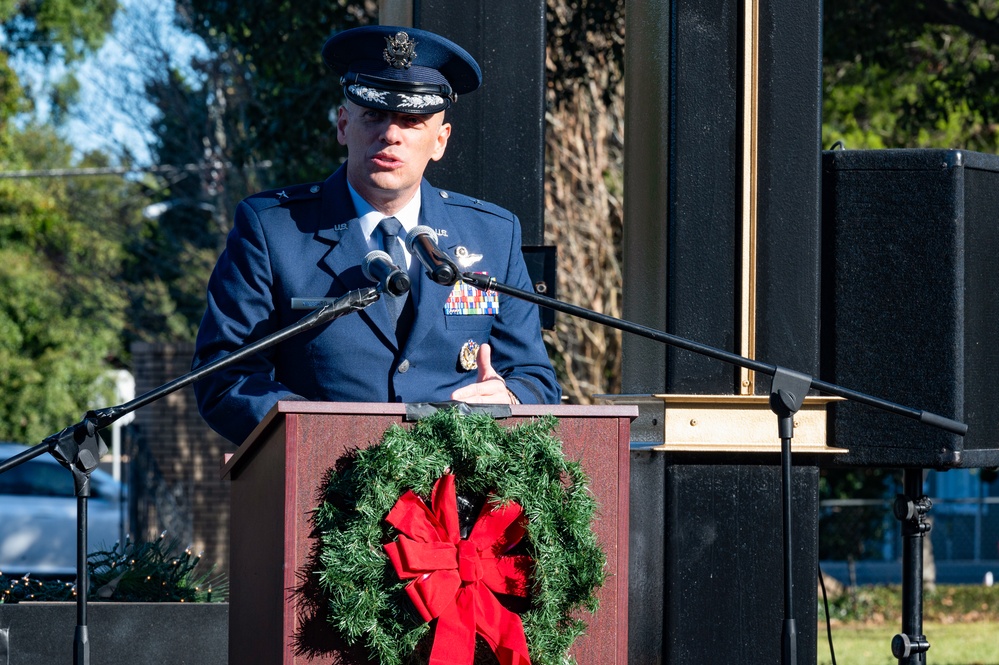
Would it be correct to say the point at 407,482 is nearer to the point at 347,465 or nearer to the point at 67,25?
the point at 347,465

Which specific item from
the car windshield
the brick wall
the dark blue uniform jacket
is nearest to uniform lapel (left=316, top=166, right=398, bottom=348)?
the dark blue uniform jacket

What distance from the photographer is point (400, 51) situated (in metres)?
3.24

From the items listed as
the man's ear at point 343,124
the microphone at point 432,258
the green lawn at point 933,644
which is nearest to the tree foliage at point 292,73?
the green lawn at point 933,644

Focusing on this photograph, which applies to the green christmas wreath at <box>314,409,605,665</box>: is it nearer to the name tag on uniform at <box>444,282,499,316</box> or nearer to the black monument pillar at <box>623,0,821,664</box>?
the name tag on uniform at <box>444,282,499,316</box>

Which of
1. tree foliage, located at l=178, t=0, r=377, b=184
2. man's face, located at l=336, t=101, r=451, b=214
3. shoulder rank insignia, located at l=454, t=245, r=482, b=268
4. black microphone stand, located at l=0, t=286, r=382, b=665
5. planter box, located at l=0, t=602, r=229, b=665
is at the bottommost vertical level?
planter box, located at l=0, t=602, r=229, b=665

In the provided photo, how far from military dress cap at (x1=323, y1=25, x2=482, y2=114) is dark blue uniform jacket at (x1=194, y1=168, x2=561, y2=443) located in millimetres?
286

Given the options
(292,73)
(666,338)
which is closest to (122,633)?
(666,338)

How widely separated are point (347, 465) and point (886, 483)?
17.9m

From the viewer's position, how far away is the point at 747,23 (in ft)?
12.8

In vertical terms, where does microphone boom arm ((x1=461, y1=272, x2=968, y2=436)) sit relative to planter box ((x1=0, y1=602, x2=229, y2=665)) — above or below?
above

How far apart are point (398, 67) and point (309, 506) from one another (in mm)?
1254

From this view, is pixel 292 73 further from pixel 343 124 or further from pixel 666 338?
pixel 666 338

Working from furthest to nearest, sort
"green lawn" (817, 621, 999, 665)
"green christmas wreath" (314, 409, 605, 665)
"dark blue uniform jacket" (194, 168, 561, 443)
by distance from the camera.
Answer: "green lawn" (817, 621, 999, 665) < "dark blue uniform jacket" (194, 168, 561, 443) < "green christmas wreath" (314, 409, 605, 665)

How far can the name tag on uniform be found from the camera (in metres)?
3.29
